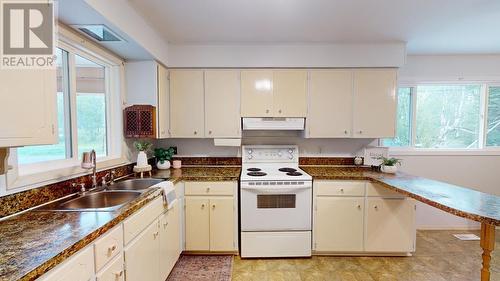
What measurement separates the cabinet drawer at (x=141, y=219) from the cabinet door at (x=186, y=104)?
1169 millimetres

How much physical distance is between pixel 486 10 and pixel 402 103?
1.45 metres

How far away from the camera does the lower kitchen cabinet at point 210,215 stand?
2.67 meters

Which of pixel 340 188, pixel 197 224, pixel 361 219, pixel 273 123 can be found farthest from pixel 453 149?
pixel 197 224

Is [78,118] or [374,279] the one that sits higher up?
[78,118]

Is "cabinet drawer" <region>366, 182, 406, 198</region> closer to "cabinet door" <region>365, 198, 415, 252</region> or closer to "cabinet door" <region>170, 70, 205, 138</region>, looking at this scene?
"cabinet door" <region>365, 198, 415, 252</region>

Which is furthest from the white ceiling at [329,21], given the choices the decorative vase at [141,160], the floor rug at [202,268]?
the floor rug at [202,268]

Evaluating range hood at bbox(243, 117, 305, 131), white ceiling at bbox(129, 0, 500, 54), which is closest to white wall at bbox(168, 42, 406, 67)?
white ceiling at bbox(129, 0, 500, 54)

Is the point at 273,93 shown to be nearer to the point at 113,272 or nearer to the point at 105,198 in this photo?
the point at 105,198

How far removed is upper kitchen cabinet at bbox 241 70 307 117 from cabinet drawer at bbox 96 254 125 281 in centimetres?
199

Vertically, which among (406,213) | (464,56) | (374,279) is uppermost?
(464,56)

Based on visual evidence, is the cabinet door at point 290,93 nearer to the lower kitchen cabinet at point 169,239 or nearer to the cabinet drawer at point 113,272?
the lower kitchen cabinet at point 169,239

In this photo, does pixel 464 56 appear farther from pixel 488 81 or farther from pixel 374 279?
pixel 374 279

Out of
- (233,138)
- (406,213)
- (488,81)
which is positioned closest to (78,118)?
(233,138)

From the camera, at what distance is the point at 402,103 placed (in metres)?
3.46
